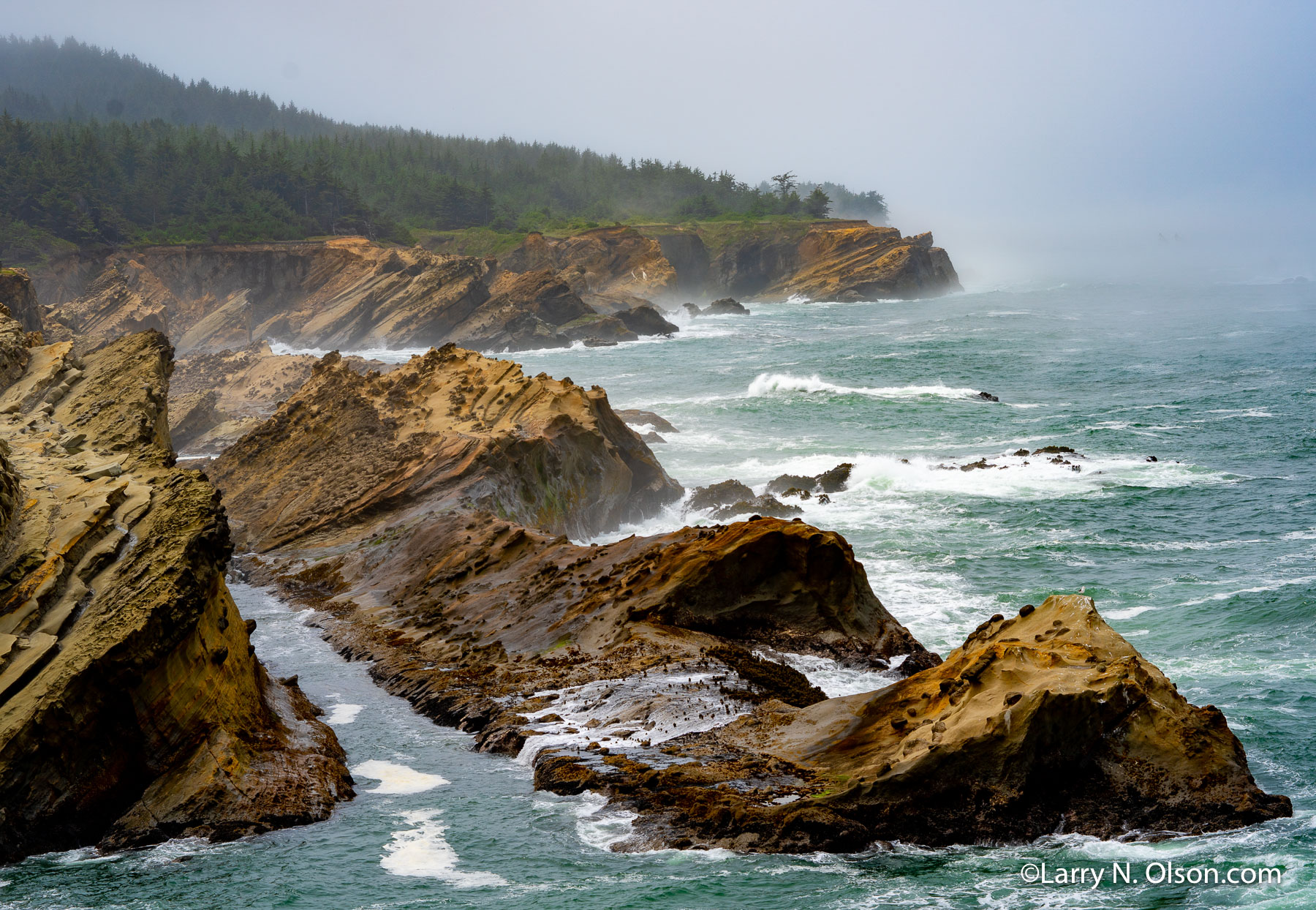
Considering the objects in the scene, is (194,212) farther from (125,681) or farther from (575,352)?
(125,681)

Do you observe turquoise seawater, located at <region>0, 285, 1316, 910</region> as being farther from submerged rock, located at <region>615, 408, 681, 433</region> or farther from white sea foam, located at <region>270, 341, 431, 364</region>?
white sea foam, located at <region>270, 341, 431, 364</region>

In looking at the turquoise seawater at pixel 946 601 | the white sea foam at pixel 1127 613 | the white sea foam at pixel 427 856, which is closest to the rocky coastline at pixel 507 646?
the turquoise seawater at pixel 946 601

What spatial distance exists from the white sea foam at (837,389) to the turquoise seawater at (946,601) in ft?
0.74

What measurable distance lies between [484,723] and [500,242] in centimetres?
9866

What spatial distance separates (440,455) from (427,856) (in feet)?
44.9

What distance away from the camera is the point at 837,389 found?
161 ft

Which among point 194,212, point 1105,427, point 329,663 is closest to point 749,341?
point 1105,427

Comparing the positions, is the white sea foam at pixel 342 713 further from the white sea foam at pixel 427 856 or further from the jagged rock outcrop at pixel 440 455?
the jagged rock outcrop at pixel 440 455

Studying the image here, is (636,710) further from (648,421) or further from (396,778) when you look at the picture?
(648,421)

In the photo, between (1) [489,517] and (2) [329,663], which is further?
(1) [489,517]

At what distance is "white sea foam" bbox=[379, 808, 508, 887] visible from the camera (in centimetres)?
912

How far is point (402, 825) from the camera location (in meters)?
10.2

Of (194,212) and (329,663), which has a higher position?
(194,212)

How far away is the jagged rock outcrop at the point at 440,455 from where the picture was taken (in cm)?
2183
